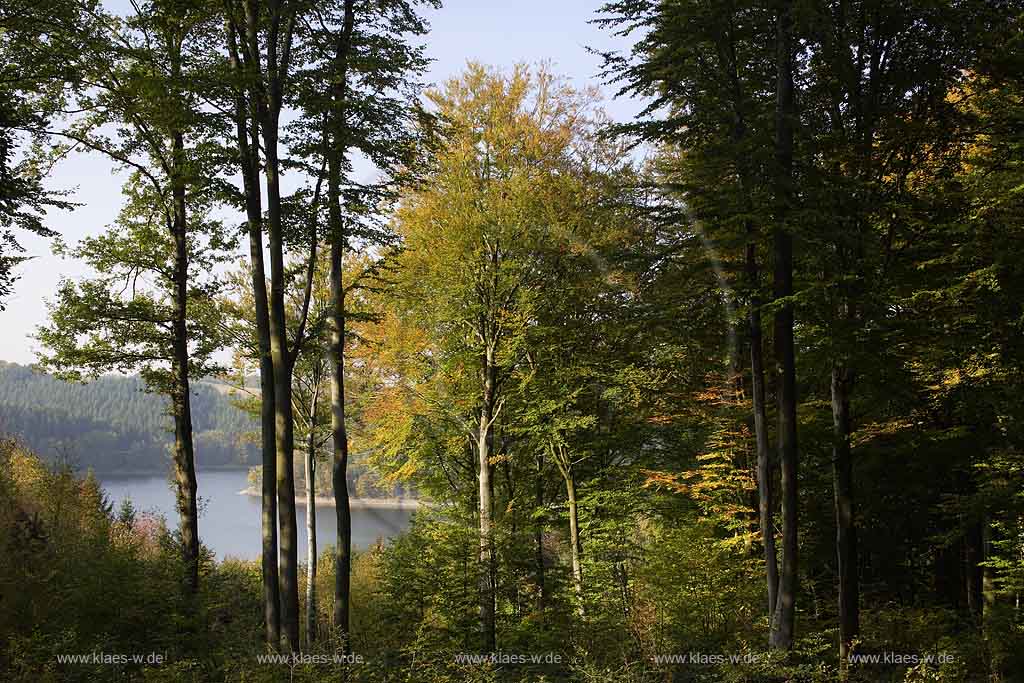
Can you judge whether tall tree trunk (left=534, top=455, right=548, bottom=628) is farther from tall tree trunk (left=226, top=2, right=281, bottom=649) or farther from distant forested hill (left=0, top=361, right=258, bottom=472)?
distant forested hill (left=0, top=361, right=258, bottom=472)

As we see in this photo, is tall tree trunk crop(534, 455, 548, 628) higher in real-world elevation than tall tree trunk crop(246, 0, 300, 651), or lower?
lower

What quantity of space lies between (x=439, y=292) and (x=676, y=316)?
6431mm

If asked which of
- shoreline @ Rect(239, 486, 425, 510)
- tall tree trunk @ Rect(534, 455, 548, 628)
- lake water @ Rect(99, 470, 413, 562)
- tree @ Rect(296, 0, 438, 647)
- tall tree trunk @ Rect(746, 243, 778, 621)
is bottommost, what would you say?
shoreline @ Rect(239, 486, 425, 510)

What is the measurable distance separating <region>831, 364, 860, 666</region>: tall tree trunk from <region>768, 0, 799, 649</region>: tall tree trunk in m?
→ 0.66

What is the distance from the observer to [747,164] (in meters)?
10.3

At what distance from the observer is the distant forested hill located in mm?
112581

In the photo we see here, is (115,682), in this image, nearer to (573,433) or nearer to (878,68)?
(573,433)

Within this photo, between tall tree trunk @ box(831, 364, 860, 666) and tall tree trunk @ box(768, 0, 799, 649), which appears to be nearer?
tall tree trunk @ box(768, 0, 799, 649)

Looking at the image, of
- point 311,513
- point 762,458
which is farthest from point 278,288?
point 311,513

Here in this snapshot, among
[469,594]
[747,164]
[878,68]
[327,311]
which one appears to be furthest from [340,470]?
[878,68]

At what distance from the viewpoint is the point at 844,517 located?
34.0 feet

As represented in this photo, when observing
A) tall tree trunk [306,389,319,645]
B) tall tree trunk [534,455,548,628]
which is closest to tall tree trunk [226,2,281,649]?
tall tree trunk [306,389,319,645]

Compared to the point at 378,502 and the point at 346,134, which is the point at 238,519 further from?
the point at 346,134

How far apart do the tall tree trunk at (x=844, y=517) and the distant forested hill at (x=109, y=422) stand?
296ft
